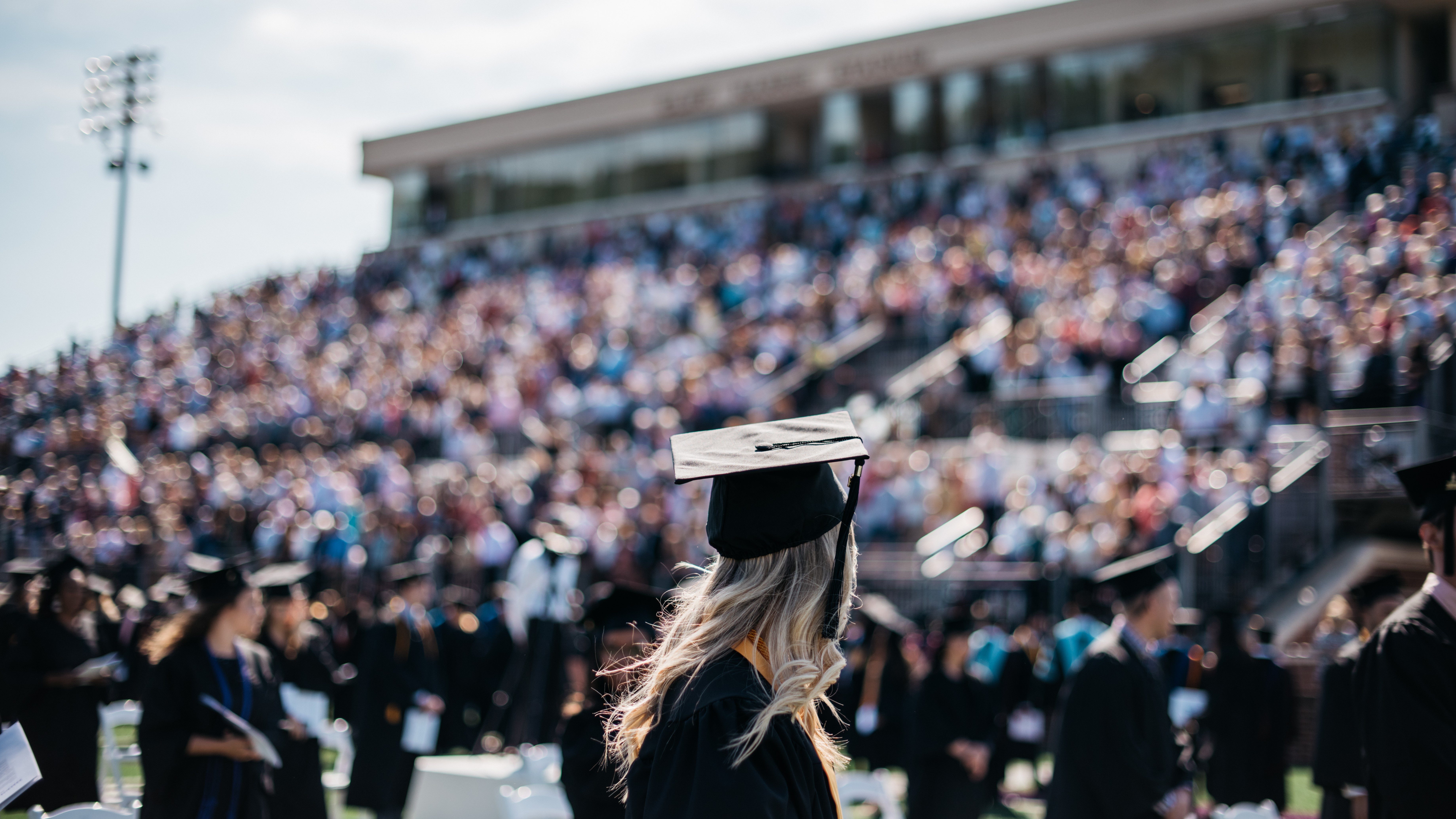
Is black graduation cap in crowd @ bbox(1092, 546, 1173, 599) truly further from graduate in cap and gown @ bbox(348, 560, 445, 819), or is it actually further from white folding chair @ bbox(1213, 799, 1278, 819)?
graduate in cap and gown @ bbox(348, 560, 445, 819)

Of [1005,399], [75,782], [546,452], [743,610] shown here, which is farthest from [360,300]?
[743,610]

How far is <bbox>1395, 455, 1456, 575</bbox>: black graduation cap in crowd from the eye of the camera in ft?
14.2

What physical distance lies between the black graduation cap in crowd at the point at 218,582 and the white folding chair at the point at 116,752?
1.87 meters

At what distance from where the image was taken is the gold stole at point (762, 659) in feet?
8.18

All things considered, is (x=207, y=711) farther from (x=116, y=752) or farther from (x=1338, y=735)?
(x=1338, y=735)

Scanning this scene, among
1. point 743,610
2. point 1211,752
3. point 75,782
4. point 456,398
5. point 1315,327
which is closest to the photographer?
point 743,610

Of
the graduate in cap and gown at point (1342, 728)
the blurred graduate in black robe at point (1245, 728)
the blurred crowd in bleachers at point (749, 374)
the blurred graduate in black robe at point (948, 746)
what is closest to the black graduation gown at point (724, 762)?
the graduate in cap and gown at point (1342, 728)

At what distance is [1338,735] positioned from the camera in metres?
6.70

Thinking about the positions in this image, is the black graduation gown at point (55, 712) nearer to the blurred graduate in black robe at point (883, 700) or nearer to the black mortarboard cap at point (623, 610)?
the black mortarboard cap at point (623, 610)

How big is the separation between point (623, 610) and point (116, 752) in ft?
13.7

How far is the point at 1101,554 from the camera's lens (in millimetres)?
12617

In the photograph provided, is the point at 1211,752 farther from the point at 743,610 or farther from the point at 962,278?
the point at 962,278

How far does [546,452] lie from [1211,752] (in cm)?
1165

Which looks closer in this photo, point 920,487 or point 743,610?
point 743,610
